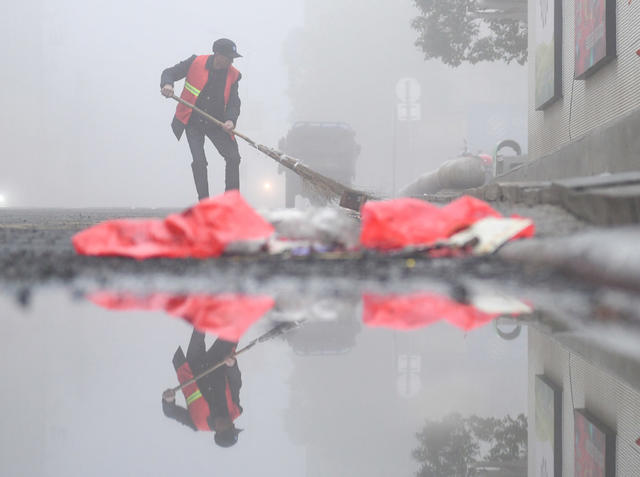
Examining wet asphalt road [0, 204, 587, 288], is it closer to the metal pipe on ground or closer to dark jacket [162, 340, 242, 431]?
dark jacket [162, 340, 242, 431]

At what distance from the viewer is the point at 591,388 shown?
923 mm

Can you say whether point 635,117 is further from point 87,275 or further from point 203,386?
point 203,386

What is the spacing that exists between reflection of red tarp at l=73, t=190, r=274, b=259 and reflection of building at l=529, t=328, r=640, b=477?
1.45 metres

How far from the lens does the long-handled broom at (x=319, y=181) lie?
5.54 meters

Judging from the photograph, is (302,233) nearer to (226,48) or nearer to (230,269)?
(230,269)

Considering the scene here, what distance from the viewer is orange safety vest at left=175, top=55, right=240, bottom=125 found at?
7.03 m

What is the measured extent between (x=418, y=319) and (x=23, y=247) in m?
2.08

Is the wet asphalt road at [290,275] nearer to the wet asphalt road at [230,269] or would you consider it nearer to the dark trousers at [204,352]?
the wet asphalt road at [230,269]

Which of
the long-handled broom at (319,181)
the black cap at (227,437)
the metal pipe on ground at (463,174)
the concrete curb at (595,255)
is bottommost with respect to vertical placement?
the black cap at (227,437)

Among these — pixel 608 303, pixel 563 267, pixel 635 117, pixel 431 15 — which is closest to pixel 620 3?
pixel 635 117

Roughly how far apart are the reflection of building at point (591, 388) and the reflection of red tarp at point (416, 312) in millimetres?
209

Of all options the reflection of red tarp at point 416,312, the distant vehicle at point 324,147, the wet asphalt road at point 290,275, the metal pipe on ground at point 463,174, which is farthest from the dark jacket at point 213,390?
the distant vehicle at point 324,147

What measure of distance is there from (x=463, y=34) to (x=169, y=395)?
14462mm

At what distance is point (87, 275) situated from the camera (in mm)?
2066
